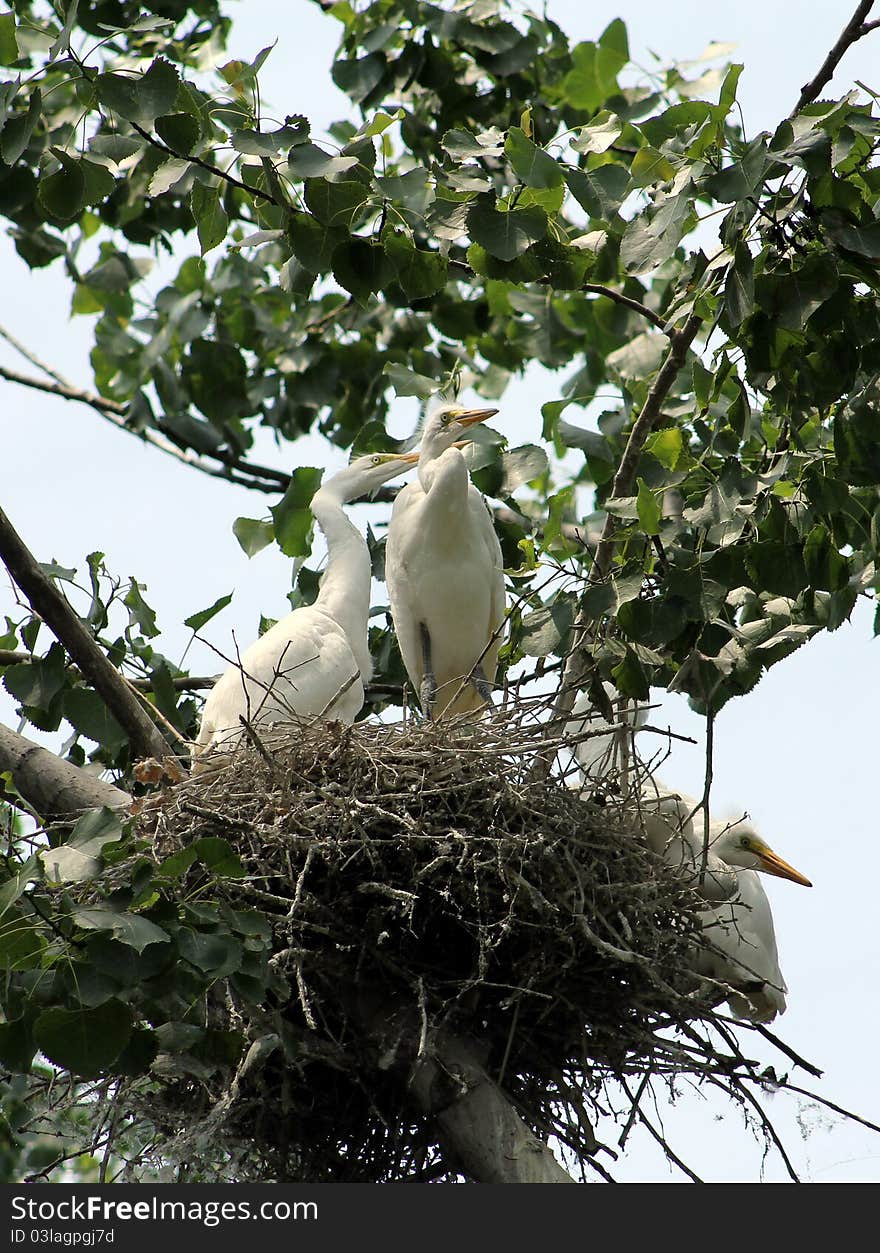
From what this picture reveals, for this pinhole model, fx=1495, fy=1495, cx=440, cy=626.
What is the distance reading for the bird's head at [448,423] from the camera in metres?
5.37

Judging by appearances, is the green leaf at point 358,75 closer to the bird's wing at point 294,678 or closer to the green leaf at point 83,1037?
the bird's wing at point 294,678

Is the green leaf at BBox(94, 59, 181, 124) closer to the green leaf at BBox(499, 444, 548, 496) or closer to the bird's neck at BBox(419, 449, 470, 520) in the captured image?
the green leaf at BBox(499, 444, 548, 496)

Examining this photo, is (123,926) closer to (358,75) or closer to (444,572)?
(444,572)

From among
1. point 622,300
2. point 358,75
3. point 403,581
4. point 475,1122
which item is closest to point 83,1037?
point 475,1122

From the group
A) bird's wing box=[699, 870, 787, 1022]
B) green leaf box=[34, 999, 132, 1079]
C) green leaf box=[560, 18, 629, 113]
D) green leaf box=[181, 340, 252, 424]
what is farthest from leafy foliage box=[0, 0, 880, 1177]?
green leaf box=[181, 340, 252, 424]

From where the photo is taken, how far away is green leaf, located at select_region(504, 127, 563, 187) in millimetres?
3248

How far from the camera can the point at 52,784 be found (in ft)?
12.3

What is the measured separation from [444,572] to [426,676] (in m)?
0.42

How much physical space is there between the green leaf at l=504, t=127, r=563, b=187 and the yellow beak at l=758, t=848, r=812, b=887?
2689 millimetres

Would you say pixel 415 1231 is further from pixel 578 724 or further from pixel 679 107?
pixel 679 107

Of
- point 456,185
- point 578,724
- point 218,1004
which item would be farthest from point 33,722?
point 456,185

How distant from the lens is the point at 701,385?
11.3 ft

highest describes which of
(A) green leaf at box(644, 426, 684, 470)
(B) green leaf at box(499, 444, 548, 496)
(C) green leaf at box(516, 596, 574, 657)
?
(B) green leaf at box(499, 444, 548, 496)

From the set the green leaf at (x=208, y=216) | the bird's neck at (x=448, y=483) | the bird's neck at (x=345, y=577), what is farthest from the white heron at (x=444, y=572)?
the green leaf at (x=208, y=216)
